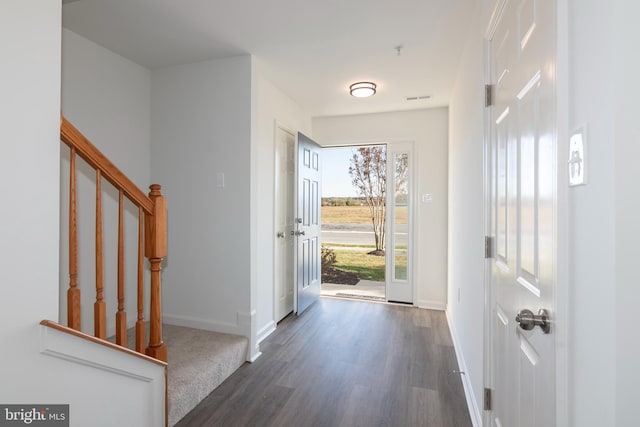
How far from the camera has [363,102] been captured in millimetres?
3760

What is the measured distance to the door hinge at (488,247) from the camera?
5.13ft

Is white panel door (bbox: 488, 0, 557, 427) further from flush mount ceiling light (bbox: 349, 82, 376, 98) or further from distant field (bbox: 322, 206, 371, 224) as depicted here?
distant field (bbox: 322, 206, 371, 224)

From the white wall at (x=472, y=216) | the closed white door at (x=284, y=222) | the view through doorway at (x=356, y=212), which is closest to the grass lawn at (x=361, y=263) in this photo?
the view through doorway at (x=356, y=212)

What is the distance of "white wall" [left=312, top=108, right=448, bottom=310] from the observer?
394 centimetres

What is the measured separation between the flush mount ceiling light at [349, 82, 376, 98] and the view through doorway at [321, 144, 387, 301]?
2.93m

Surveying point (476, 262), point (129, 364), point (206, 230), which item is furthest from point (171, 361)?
point (476, 262)

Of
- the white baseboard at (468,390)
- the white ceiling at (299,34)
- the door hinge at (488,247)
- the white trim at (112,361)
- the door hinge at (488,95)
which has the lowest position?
Result: the white baseboard at (468,390)

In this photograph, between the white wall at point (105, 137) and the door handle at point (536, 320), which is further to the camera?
the white wall at point (105, 137)

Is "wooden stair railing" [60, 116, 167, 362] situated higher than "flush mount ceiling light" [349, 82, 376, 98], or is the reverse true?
"flush mount ceiling light" [349, 82, 376, 98]

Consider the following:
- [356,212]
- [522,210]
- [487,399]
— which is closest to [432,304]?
[487,399]

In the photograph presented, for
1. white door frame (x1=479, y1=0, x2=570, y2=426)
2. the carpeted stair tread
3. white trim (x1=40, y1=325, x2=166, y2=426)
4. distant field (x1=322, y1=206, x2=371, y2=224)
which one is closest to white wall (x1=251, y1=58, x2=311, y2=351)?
the carpeted stair tread

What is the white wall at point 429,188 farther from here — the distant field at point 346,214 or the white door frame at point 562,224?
the white door frame at point 562,224

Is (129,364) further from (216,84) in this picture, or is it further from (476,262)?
(216,84)

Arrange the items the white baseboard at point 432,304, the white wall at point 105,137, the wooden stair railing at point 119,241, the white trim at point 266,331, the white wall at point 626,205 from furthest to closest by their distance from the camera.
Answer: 1. the white baseboard at point 432,304
2. the white trim at point 266,331
3. the white wall at point 105,137
4. the wooden stair railing at point 119,241
5. the white wall at point 626,205
